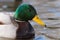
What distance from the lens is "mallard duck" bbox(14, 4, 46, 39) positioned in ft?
4.89

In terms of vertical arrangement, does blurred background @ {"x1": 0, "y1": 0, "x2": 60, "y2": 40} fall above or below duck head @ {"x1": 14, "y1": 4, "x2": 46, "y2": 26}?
below

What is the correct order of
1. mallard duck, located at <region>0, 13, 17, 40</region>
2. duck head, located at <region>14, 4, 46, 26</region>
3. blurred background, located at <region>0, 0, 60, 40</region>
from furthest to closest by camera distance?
blurred background, located at <region>0, 0, 60, 40</region> < duck head, located at <region>14, 4, 46, 26</region> < mallard duck, located at <region>0, 13, 17, 40</region>

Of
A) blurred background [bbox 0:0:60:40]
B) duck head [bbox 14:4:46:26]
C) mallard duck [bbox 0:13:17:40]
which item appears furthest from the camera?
blurred background [bbox 0:0:60:40]

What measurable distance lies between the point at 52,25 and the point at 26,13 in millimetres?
334

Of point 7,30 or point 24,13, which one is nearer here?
point 7,30

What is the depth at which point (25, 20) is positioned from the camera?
1.60 m

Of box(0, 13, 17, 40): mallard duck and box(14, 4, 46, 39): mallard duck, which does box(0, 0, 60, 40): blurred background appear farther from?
box(0, 13, 17, 40): mallard duck

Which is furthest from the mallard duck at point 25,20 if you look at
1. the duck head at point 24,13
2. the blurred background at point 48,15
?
the blurred background at point 48,15

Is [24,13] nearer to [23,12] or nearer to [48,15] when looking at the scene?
[23,12]

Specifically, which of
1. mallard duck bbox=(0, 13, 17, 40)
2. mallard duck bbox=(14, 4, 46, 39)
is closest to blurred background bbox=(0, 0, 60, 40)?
mallard duck bbox=(14, 4, 46, 39)

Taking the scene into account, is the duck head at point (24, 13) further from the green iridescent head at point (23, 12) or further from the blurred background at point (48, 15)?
the blurred background at point (48, 15)

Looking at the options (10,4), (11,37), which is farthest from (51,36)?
(10,4)

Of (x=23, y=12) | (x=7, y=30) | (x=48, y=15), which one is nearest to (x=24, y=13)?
Answer: (x=23, y=12)

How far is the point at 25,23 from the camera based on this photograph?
1.55 m
